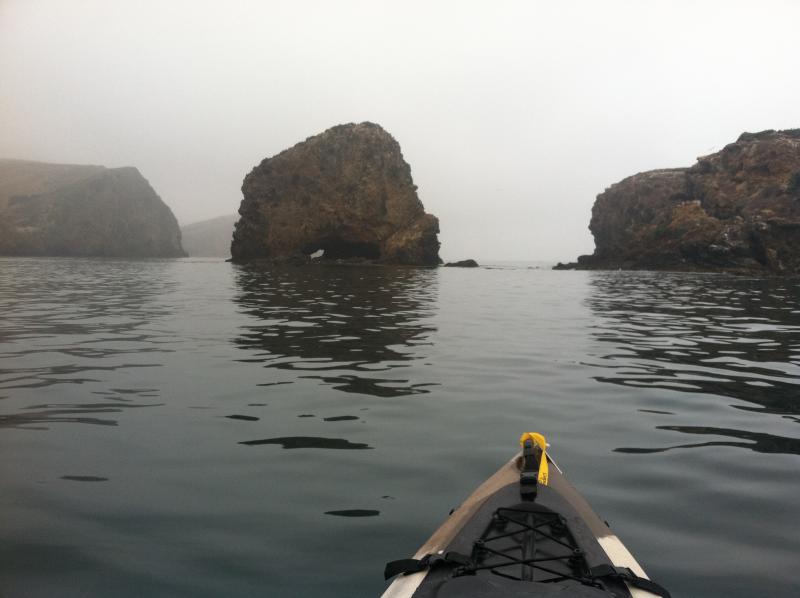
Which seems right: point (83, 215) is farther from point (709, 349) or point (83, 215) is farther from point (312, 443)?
point (312, 443)

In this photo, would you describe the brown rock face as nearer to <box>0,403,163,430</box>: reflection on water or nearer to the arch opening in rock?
the arch opening in rock

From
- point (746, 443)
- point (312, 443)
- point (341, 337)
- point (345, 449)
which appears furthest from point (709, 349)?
→ point (312, 443)

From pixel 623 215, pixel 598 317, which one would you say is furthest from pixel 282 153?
pixel 598 317

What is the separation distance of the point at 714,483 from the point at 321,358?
293 inches

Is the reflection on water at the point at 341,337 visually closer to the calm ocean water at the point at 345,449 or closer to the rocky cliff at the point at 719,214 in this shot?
the calm ocean water at the point at 345,449

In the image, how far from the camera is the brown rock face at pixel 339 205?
273 feet

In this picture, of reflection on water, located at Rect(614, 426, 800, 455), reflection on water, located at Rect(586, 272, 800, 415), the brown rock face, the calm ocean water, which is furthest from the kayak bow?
the brown rock face

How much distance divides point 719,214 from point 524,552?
7443cm

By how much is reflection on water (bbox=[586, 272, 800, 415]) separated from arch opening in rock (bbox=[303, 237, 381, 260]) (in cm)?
6360

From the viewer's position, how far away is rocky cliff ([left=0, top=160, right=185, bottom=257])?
307ft

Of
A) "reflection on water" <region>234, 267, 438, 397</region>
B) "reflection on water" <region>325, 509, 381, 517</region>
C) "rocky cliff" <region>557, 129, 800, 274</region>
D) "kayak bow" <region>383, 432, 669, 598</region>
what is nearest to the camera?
"kayak bow" <region>383, 432, 669, 598</region>

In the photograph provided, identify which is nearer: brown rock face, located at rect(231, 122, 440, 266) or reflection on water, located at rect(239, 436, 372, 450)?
reflection on water, located at rect(239, 436, 372, 450)

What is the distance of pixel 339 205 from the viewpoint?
85.1 meters

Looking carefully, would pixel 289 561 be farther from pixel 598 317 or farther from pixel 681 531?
pixel 598 317
